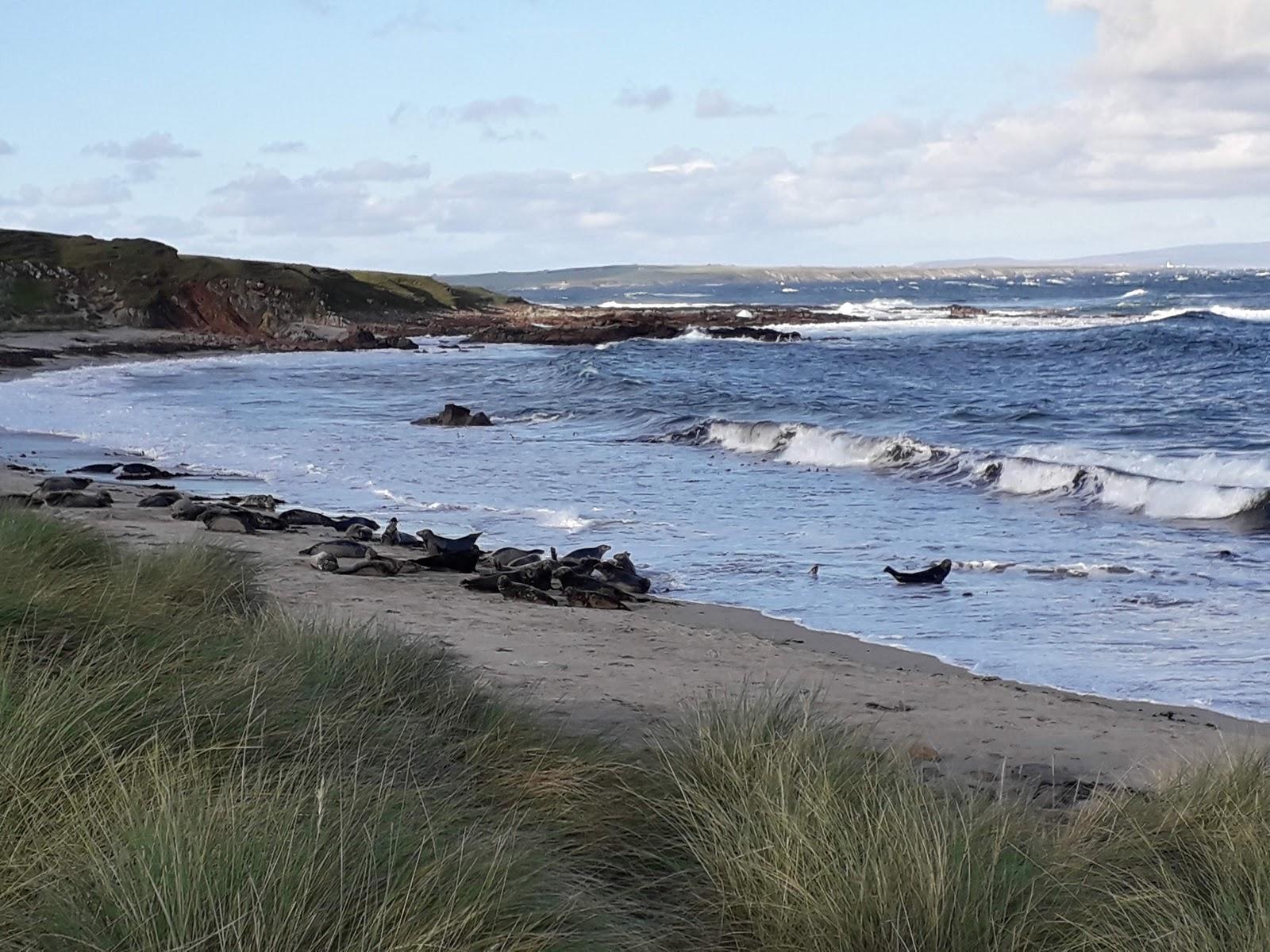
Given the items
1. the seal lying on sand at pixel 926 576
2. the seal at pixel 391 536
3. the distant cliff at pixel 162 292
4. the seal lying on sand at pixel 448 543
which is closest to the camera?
the seal lying on sand at pixel 926 576

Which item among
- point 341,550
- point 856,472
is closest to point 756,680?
point 341,550

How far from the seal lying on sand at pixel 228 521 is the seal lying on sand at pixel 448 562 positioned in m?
2.08

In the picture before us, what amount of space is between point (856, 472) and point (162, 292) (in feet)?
149

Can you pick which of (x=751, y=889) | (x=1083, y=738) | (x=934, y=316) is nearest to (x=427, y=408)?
(x=1083, y=738)

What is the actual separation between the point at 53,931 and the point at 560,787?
166cm

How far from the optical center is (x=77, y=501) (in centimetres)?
1218

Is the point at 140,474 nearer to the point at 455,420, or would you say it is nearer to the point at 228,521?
the point at 228,521

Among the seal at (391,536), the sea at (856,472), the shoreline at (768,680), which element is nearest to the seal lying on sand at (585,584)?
the shoreline at (768,680)

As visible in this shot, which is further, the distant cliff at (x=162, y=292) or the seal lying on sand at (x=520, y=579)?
the distant cliff at (x=162, y=292)

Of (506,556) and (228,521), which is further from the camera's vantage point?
(228,521)

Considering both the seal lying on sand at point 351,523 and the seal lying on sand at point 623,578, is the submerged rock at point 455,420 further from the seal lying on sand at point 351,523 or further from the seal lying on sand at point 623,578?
the seal lying on sand at point 623,578

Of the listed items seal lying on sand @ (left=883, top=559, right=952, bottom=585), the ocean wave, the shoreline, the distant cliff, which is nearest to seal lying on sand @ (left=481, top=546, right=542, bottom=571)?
the shoreline

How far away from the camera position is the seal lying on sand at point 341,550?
10211 millimetres

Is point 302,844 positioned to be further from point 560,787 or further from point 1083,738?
point 1083,738
